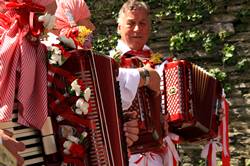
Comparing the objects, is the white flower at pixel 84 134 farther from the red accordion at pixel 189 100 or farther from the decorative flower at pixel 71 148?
the red accordion at pixel 189 100

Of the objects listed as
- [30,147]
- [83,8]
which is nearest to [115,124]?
[30,147]

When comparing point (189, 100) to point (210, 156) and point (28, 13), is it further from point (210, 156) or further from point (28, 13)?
point (28, 13)

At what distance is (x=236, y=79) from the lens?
5098 millimetres

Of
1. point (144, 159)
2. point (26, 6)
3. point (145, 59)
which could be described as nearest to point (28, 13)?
point (26, 6)

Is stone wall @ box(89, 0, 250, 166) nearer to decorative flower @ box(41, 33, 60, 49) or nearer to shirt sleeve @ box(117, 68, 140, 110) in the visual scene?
shirt sleeve @ box(117, 68, 140, 110)

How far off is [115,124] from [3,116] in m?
0.61

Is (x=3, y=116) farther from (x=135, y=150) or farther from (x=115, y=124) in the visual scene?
(x=135, y=150)

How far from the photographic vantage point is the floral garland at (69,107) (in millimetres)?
2115

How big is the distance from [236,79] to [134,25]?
1848 mm

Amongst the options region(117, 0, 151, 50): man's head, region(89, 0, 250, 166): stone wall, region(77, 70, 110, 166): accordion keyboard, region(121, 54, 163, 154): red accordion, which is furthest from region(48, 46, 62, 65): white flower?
region(89, 0, 250, 166): stone wall

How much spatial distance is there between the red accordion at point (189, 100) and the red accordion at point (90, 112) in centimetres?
123

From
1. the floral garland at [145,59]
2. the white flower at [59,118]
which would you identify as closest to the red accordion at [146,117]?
the floral garland at [145,59]

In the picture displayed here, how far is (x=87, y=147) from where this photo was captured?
220cm

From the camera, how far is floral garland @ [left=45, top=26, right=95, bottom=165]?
2.12 meters
